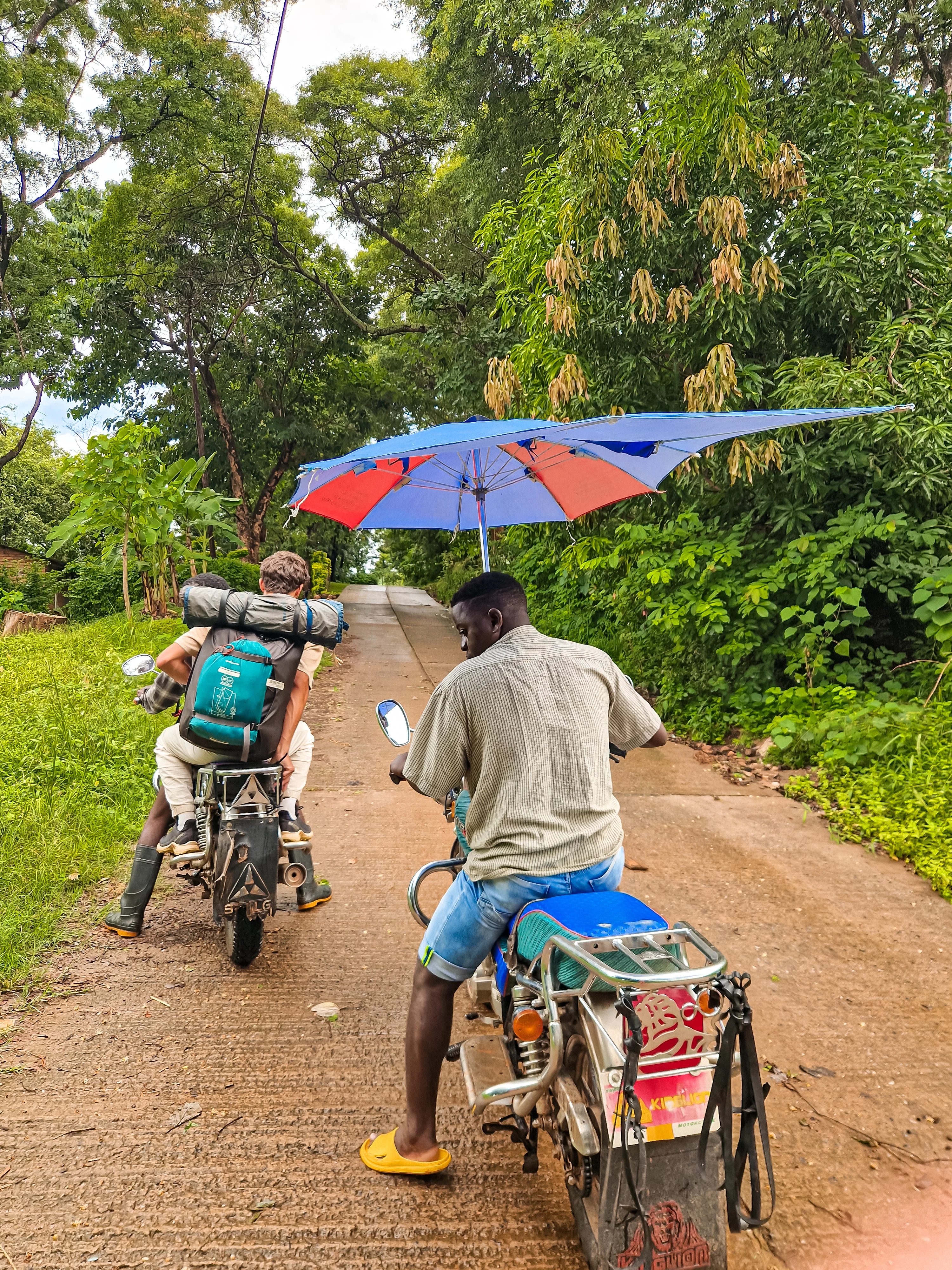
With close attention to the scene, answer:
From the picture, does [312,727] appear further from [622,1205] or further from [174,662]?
[622,1205]

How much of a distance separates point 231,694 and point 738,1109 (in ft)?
8.08

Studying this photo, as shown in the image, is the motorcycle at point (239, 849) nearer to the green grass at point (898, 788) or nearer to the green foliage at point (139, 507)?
the green grass at point (898, 788)

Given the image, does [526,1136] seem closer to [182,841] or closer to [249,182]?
[182,841]

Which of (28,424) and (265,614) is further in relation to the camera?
(28,424)

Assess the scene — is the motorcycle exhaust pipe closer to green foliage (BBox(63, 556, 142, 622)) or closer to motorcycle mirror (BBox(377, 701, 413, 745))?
motorcycle mirror (BBox(377, 701, 413, 745))

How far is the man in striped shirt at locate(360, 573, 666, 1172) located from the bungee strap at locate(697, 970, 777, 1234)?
1.89 ft

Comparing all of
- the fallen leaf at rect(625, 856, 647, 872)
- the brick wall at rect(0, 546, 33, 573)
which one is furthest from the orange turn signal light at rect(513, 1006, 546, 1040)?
the brick wall at rect(0, 546, 33, 573)

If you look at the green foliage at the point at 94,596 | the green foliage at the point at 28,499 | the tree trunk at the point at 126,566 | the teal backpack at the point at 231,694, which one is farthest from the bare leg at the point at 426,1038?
the green foliage at the point at 28,499

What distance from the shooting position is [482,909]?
2.36 meters

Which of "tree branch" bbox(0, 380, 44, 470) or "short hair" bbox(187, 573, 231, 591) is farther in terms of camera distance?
"tree branch" bbox(0, 380, 44, 470)

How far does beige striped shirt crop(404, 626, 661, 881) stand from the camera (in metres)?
2.31

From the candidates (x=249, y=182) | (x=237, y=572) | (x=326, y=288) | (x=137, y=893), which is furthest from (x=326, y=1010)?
(x=326, y=288)

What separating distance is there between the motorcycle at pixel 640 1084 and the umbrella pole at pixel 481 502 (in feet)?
7.52

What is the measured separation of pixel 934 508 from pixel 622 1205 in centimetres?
650
